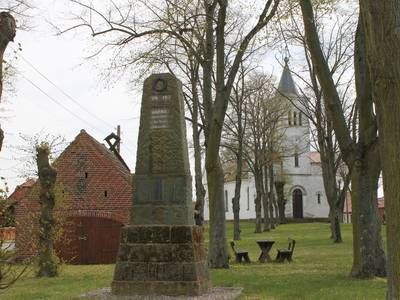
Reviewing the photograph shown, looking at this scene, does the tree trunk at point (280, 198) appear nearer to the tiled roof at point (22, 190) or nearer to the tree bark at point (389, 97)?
the tiled roof at point (22, 190)

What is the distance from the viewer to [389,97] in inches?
212

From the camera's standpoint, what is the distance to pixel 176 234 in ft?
35.7

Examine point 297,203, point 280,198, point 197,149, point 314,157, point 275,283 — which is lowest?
point 275,283

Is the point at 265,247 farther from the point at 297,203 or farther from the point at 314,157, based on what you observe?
the point at 314,157

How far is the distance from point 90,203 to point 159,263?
14001mm

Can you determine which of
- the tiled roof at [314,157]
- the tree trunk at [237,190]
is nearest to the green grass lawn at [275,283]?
the tree trunk at [237,190]

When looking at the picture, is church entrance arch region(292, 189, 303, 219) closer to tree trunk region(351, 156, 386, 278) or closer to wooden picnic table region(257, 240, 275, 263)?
wooden picnic table region(257, 240, 275, 263)

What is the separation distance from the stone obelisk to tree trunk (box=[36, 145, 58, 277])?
21.9ft

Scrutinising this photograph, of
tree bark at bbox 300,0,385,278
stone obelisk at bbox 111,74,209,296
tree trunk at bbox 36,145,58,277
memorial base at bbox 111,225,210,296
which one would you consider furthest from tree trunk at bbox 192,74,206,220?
memorial base at bbox 111,225,210,296

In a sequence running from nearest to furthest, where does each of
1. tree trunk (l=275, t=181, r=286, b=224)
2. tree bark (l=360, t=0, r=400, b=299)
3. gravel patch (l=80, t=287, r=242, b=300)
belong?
tree bark (l=360, t=0, r=400, b=299)
gravel patch (l=80, t=287, r=242, b=300)
tree trunk (l=275, t=181, r=286, b=224)

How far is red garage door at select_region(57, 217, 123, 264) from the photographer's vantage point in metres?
23.7

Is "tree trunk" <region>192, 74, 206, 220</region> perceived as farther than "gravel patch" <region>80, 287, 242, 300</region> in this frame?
Yes

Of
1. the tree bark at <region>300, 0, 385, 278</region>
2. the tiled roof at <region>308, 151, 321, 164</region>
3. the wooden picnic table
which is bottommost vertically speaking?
the wooden picnic table

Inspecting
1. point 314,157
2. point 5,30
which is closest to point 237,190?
point 5,30
